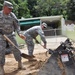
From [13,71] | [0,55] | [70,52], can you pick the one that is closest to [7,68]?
[13,71]

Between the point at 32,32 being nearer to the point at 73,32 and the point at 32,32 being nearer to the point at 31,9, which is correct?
the point at 73,32

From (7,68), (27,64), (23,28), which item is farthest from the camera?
(23,28)

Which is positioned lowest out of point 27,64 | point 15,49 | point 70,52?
point 27,64

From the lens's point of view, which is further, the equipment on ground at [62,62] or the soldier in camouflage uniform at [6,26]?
the soldier in camouflage uniform at [6,26]

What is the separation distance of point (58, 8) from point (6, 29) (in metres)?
41.5

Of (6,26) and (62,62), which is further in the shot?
(6,26)

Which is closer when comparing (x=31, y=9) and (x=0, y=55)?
(x=0, y=55)

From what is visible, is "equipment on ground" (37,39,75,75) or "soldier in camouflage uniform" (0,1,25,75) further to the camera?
"soldier in camouflage uniform" (0,1,25,75)

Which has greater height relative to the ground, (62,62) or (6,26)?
(6,26)

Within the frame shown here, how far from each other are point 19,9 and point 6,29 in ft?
124

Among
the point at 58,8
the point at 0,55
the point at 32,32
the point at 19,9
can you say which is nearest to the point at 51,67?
the point at 0,55

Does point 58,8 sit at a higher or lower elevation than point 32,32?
lower

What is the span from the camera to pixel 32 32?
34.9 feet

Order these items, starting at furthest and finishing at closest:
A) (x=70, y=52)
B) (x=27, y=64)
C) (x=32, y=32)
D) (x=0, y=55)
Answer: (x=32, y=32) < (x=27, y=64) < (x=0, y=55) < (x=70, y=52)
